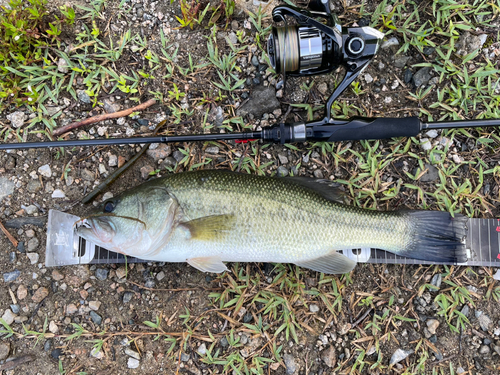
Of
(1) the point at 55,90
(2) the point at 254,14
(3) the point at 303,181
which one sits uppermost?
(2) the point at 254,14

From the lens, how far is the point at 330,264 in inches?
115

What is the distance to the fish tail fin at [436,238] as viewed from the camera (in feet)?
9.62

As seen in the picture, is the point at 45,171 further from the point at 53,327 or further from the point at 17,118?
the point at 53,327

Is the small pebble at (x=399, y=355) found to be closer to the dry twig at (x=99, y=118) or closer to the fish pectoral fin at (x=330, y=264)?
the fish pectoral fin at (x=330, y=264)

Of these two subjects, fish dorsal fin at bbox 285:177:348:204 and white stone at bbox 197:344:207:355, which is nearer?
fish dorsal fin at bbox 285:177:348:204

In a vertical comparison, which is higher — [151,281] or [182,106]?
[182,106]

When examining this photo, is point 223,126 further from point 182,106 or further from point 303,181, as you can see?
point 303,181

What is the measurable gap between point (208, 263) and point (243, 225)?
47cm

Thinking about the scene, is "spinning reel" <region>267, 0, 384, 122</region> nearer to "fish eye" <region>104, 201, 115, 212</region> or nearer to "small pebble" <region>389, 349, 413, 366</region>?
"fish eye" <region>104, 201, 115, 212</region>

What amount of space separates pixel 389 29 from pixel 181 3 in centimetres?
210

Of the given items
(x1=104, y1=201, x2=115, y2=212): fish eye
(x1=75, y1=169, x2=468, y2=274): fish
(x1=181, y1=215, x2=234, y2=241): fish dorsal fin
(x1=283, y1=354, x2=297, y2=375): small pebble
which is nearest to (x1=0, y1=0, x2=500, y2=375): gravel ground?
(x1=283, y1=354, x2=297, y2=375): small pebble

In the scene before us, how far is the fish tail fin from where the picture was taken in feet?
9.62

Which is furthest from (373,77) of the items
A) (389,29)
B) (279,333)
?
(279,333)

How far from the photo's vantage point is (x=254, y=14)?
130 inches
